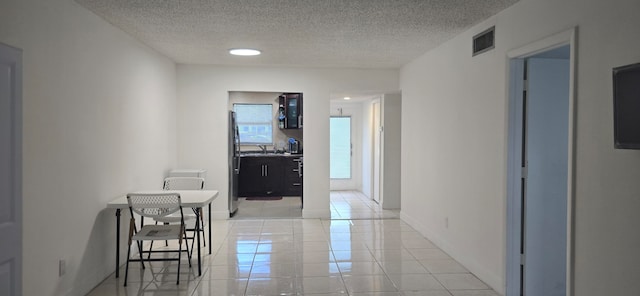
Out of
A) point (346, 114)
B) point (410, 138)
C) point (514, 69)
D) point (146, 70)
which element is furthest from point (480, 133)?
point (346, 114)

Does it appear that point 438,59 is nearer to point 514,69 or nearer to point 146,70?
point 514,69

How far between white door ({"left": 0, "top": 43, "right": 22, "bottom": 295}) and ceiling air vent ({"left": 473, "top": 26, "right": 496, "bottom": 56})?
11.6ft

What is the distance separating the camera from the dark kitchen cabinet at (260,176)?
30.9 feet

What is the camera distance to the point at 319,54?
19.4 ft

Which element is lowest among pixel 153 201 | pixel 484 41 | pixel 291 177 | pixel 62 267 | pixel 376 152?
pixel 62 267

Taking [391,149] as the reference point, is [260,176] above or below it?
below

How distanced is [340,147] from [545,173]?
7.16 m

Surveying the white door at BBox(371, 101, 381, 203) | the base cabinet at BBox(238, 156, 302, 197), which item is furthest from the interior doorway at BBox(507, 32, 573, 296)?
the base cabinet at BBox(238, 156, 302, 197)

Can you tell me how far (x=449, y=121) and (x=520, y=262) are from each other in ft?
5.73

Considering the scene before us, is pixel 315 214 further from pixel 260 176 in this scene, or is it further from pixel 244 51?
pixel 244 51

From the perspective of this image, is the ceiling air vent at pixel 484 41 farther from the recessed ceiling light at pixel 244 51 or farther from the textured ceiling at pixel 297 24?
the recessed ceiling light at pixel 244 51

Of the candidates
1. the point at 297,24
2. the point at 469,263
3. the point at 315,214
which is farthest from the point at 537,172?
the point at 315,214

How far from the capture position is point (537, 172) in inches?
148

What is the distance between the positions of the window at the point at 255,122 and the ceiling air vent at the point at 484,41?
6109 millimetres
